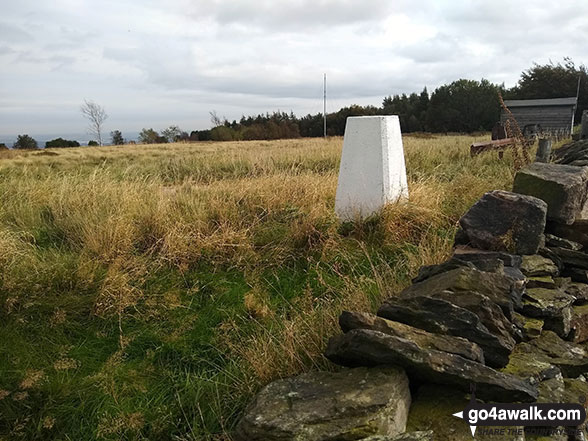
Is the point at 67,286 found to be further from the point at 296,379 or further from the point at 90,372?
the point at 296,379

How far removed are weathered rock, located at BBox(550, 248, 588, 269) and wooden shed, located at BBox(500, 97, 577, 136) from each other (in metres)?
19.6

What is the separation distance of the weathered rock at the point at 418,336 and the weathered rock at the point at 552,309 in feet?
2.23

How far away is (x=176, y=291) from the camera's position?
12.1 feet

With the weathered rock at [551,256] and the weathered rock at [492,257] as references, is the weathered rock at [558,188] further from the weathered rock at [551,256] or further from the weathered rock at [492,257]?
the weathered rock at [492,257]

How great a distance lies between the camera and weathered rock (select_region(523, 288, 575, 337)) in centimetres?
224

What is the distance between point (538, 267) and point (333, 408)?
1.89 metres

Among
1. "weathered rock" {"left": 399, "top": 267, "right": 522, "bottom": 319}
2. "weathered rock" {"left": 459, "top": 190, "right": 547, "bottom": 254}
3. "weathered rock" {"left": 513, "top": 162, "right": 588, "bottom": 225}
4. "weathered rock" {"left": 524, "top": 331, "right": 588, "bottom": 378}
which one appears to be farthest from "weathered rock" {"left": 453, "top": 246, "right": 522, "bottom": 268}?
"weathered rock" {"left": 513, "top": 162, "right": 588, "bottom": 225}

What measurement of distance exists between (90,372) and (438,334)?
7.06 feet

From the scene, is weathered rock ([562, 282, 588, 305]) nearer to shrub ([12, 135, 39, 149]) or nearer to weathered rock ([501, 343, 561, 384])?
weathered rock ([501, 343, 561, 384])

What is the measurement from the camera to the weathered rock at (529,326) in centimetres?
212

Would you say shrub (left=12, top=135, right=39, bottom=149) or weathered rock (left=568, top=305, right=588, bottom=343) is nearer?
weathered rock (left=568, top=305, right=588, bottom=343)

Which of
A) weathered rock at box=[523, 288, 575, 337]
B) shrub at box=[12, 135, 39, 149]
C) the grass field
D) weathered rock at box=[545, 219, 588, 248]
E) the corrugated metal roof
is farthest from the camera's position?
shrub at box=[12, 135, 39, 149]

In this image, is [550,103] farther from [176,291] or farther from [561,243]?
[176,291]

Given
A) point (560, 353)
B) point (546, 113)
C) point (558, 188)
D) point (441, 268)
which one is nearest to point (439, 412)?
point (560, 353)
